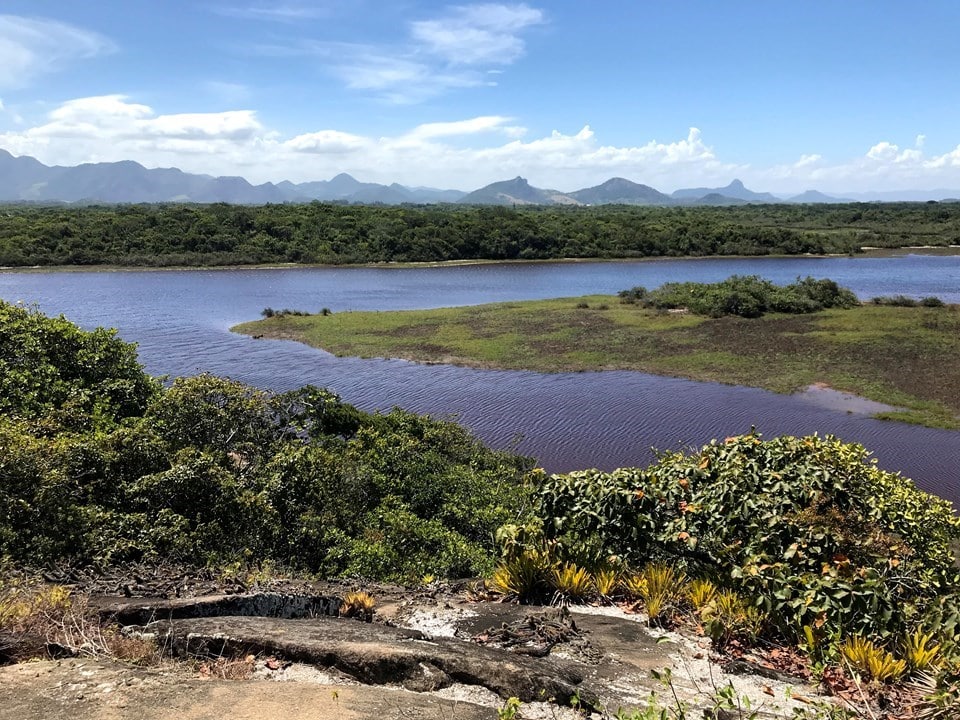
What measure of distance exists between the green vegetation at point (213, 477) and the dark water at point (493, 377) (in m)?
5.94

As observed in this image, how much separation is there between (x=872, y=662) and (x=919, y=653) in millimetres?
408

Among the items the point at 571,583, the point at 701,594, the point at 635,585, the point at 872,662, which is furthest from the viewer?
the point at 571,583

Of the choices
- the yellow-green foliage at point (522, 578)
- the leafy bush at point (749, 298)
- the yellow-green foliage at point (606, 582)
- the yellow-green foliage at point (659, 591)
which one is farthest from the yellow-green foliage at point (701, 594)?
the leafy bush at point (749, 298)

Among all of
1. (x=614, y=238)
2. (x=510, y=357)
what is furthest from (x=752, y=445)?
(x=614, y=238)

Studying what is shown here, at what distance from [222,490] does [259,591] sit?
2.94 meters

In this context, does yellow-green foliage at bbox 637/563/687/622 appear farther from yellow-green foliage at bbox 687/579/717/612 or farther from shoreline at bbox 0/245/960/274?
shoreline at bbox 0/245/960/274

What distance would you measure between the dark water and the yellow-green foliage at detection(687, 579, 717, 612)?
36.2 feet

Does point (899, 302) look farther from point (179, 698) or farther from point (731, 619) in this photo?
point (179, 698)

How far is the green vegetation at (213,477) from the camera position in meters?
8.52

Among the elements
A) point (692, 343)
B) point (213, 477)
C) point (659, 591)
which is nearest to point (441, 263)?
point (692, 343)

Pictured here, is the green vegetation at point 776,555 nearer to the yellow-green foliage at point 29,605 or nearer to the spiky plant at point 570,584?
the spiky plant at point 570,584

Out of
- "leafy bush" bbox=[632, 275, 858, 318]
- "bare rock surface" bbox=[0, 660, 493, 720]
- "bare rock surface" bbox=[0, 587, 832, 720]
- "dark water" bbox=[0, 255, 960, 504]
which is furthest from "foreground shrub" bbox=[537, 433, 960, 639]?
"leafy bush" bbox=[632, 275, 858, 318]

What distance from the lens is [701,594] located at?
6871 millimetres

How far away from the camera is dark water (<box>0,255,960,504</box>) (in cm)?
2030
